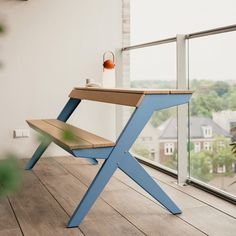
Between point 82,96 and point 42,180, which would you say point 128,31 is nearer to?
point 82,96

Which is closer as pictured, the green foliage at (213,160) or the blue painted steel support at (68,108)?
the green foliage at (213,160)

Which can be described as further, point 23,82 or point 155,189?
point 23,82

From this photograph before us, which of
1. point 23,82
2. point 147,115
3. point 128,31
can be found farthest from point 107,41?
point 147,115

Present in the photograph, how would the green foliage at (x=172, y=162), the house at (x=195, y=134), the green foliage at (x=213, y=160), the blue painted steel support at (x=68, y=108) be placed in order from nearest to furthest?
1. the green foliage at (x=213, y=160)
2. the house at (x=195, y=134)
3. the green foliage at (x=172, y=162)
4. the blue painted steel support at (x=68, y=108)

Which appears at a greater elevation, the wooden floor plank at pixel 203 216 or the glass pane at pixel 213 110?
the glass pane at pixel 213 110

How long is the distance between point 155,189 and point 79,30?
2.36 metres

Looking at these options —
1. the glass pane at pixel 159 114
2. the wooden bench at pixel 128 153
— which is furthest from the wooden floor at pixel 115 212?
the glass pane at pixel 159 114

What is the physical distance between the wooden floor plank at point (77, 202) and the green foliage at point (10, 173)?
1.86 metres

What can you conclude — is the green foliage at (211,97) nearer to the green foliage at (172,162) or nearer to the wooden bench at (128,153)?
the wooden bench at (128,153)

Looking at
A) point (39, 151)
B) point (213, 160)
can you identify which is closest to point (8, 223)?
point (39, 151)

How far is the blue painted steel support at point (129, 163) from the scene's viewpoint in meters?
2.07

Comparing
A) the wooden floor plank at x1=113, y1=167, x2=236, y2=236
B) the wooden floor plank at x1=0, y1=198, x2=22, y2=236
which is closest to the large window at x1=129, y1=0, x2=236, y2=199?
the wooden floor plank at x1=113, y1=167, x2=236, y2=236

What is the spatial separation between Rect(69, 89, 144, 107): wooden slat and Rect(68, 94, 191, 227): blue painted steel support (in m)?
0.06

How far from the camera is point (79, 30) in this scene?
13.4ft
